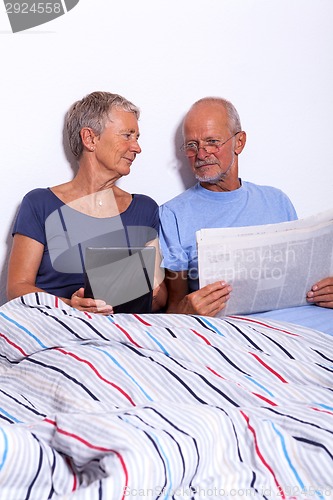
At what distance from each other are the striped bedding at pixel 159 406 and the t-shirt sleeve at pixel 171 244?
0.44 metres

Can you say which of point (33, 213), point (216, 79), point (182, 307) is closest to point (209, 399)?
point (182, 307)

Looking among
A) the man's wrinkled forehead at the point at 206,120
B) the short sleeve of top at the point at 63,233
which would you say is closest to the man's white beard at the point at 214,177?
the man's wrinkled forehead at the point at 206,120

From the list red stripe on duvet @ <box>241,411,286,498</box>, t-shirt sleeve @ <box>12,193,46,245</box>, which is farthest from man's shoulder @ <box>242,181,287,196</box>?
red stripe on duvet @ <box>241,411,286,498</box>

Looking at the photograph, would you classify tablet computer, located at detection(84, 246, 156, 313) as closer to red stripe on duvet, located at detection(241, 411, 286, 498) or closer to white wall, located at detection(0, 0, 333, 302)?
white wall, located at detection(0, 0, 333, 302)

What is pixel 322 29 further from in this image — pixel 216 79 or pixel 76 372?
pixel 76 372

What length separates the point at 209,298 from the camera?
5.18 ft

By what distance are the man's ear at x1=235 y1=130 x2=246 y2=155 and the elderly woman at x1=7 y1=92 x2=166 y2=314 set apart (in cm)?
31

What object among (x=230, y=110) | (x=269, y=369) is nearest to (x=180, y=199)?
(x=230, y=110)

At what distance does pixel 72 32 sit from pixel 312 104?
2.90ft

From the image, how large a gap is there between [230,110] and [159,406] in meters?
1.22

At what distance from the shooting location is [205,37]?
2023 millimetres

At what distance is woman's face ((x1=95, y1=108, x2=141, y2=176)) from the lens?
181 centimetres

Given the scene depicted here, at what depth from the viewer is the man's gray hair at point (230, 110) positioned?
193 cm

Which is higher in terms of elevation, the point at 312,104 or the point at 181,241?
the point at 312,104
